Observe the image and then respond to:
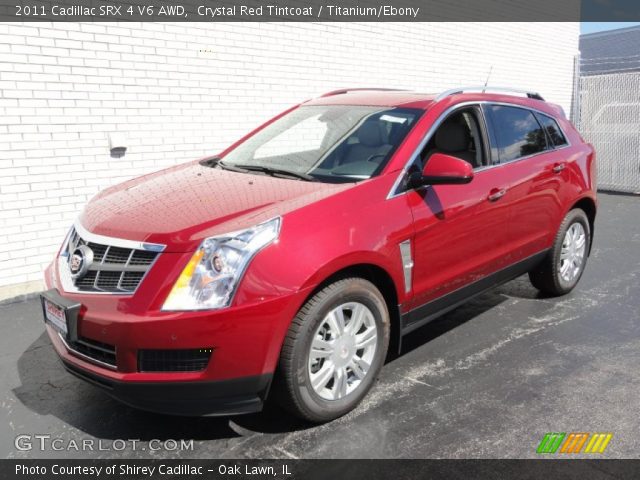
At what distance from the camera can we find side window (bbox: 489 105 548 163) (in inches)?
170

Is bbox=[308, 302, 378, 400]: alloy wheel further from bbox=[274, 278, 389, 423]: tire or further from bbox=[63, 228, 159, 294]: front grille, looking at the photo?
bbox=[63, 228, 159, 294]: front grille

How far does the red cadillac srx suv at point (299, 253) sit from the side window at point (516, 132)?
2cm

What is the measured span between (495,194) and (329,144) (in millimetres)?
1215

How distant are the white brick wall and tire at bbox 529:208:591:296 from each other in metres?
3.75

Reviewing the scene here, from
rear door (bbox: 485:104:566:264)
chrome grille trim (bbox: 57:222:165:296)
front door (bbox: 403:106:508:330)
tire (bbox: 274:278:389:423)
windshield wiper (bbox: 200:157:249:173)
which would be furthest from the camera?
rear door (bbox: 485:104:566:264)

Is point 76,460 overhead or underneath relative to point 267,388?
underneath

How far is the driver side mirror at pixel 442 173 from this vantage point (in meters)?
3.43

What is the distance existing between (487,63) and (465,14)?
1151 mm

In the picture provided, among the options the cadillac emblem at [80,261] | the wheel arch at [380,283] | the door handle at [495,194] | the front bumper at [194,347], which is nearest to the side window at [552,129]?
the door handle at [495,194]

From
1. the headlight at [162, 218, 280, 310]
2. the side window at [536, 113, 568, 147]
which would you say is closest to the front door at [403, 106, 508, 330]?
the side window at [536, 113, 568, 147]

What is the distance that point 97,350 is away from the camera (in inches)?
112

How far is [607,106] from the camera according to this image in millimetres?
11891

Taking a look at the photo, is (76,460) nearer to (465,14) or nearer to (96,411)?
(96,411)

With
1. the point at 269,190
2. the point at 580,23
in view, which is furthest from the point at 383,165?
the point at 580,23
